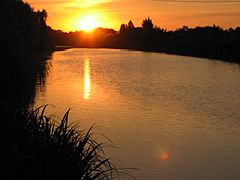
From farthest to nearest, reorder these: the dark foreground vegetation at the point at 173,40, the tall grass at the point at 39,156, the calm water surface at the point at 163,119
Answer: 1. the dark foreground vegetation at the point at 173,40
2. the calm water surface at the point at 163,119
3. the tall grass at the point at 39,156

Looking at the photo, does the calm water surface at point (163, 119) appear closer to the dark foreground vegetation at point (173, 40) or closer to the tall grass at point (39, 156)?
the tall grass at point (39, 156)

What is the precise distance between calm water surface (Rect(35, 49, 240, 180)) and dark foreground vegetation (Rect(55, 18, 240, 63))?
1228 inches

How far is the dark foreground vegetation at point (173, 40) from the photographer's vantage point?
212ft

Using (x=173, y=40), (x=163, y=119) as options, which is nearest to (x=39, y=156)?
(x=163, y=119)

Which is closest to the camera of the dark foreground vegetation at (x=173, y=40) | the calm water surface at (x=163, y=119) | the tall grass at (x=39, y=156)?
the tall grass at (x=39, y=156)

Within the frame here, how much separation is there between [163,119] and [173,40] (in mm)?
70822

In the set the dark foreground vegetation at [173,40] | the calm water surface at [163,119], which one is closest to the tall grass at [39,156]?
the calm water surface at [163,119]

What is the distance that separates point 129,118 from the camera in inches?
688

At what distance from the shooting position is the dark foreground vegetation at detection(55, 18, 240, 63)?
64.6 meters

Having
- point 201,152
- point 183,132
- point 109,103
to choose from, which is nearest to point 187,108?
point 109,103

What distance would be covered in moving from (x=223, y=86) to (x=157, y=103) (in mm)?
9413

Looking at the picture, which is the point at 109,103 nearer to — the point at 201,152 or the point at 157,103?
the point at 157,103

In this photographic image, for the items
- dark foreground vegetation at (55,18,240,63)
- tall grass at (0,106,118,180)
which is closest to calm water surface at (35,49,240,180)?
tall grass at (0,106,118,180)

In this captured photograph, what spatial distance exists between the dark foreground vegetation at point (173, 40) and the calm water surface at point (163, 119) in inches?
1228
